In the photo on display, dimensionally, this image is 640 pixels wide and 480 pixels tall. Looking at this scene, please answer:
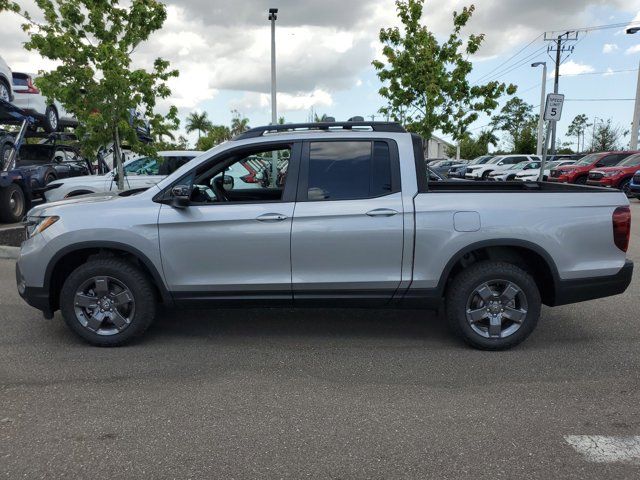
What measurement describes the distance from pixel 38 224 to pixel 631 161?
63.4 ft

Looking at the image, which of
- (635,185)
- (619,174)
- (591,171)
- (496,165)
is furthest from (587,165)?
(496,165)

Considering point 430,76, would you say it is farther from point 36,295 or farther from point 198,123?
point 198,123

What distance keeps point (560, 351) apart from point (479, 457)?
1.95 metres

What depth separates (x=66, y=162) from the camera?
44.3 feet

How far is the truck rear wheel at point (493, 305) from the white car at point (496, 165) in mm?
25502

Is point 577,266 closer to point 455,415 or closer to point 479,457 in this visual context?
point 455,415

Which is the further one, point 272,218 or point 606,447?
point 272,218

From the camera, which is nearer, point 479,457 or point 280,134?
point 479,457

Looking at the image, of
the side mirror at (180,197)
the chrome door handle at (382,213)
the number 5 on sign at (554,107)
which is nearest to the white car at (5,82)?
the side mirror at (180,197)

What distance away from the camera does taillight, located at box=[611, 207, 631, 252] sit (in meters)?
4.24

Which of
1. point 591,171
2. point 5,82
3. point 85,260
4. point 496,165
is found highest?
point 5,82

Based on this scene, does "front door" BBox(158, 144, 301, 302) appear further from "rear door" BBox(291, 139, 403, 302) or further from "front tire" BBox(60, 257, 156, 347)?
"front tire" BBox(60, 257, 156, 347)

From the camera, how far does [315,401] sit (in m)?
3.57

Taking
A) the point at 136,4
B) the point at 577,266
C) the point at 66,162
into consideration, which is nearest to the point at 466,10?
the point at 136,4
